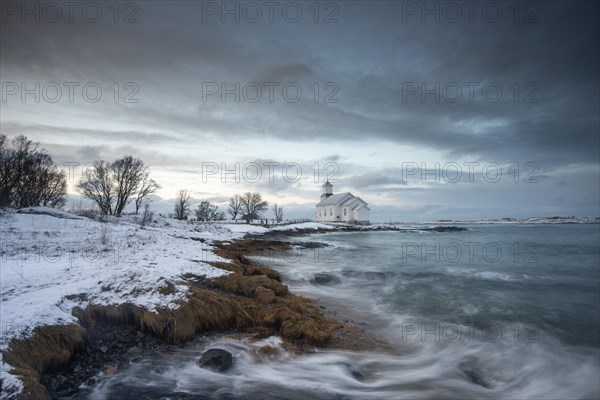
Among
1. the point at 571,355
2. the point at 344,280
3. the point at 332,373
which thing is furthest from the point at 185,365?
the point at 344,280

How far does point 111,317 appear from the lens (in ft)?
19.1

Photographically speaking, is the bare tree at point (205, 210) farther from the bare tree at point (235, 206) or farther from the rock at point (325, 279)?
the rock at point (325, 279)

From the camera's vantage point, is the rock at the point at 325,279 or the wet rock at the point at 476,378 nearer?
the wet rock at the point at 476,378

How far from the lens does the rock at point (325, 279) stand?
13.7 metres

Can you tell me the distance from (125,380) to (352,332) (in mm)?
4825

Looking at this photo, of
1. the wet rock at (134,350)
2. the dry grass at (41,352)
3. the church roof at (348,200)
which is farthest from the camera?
the church roof at (348,200)

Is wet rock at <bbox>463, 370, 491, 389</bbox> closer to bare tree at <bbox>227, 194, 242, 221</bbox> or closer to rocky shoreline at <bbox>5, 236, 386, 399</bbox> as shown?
rocky shoreline at <bbox>5, 236, 386, 399</bbox>

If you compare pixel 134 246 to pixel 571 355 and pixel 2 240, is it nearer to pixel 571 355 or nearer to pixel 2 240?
pixel 2 240

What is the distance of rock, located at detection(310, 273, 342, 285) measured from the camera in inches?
540

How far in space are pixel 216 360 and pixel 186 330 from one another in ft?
3.77

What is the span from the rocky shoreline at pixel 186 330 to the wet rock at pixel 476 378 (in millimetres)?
1775

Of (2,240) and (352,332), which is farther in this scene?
(2,240)

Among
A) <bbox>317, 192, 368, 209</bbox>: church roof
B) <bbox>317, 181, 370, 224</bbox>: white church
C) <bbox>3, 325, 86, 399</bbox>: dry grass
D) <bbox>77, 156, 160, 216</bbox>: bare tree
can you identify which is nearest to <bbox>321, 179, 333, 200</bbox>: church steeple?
<bbox>317, 181, 370, 224</bbox>: white church

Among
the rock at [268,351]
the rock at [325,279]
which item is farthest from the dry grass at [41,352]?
the rock at [325,279]
